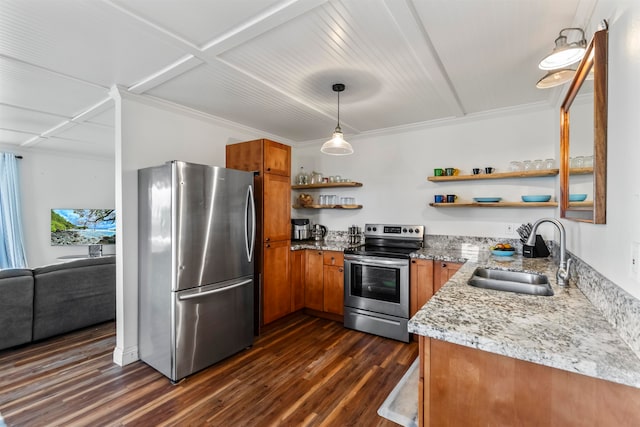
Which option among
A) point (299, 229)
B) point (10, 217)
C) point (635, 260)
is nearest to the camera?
point (635, 260)

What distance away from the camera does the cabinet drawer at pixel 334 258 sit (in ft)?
11.6

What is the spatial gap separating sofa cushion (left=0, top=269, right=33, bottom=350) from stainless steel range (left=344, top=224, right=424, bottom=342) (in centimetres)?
318

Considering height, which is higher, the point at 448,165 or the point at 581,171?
the point at 448,165

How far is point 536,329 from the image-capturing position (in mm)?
1061

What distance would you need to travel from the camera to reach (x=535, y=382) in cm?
96

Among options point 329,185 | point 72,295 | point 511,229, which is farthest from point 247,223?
point 511,229

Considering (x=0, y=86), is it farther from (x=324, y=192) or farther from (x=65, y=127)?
(x=324, y=192)

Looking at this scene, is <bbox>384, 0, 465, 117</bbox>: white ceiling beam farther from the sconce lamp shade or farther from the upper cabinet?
the upper cabinet

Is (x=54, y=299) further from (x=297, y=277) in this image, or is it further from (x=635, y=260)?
(x=635, y=260)

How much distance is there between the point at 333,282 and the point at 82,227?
201 inches

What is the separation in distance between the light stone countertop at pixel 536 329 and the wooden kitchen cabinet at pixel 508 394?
81 millimetres

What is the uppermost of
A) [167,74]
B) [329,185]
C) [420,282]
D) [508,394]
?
[167,74]

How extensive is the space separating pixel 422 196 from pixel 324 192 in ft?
4.93

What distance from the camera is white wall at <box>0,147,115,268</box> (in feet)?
16.5
